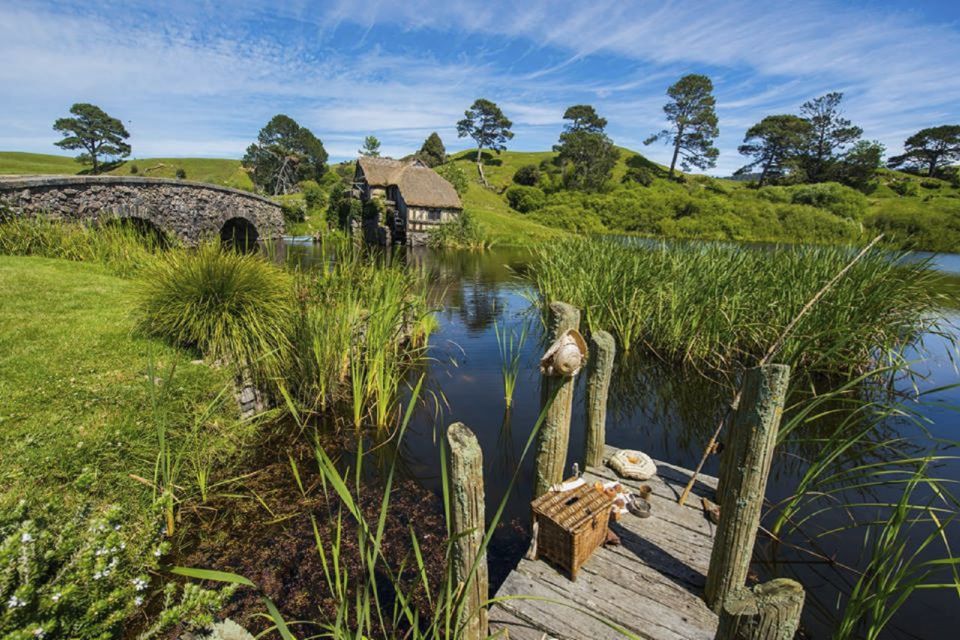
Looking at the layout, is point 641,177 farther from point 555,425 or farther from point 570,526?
point 570,526

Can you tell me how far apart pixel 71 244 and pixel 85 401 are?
867cm

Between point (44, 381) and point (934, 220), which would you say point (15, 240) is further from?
point (934, 220)

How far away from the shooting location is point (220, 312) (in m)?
5.65

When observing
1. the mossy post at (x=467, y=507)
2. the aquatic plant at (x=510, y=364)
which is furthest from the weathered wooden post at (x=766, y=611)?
the aquatic plant at (x=510, y=364)

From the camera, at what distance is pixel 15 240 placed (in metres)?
9.55

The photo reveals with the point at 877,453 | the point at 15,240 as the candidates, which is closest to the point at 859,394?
the point at 877,453

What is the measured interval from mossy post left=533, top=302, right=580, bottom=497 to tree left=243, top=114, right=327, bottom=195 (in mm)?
63883

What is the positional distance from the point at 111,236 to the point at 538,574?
1335 centimetres

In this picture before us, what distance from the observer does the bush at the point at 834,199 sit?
42.2 meters

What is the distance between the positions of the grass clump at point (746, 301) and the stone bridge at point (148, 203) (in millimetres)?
6951

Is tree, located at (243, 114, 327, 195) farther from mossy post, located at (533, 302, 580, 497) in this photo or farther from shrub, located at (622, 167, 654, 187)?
mossy post, located at (533, 302, 580, 497)

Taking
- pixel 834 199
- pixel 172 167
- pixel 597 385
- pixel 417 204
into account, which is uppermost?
pixel 172 167

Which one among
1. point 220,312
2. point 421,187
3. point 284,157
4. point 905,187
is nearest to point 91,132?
point 284,157

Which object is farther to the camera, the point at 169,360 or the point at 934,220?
the point at 934,220
